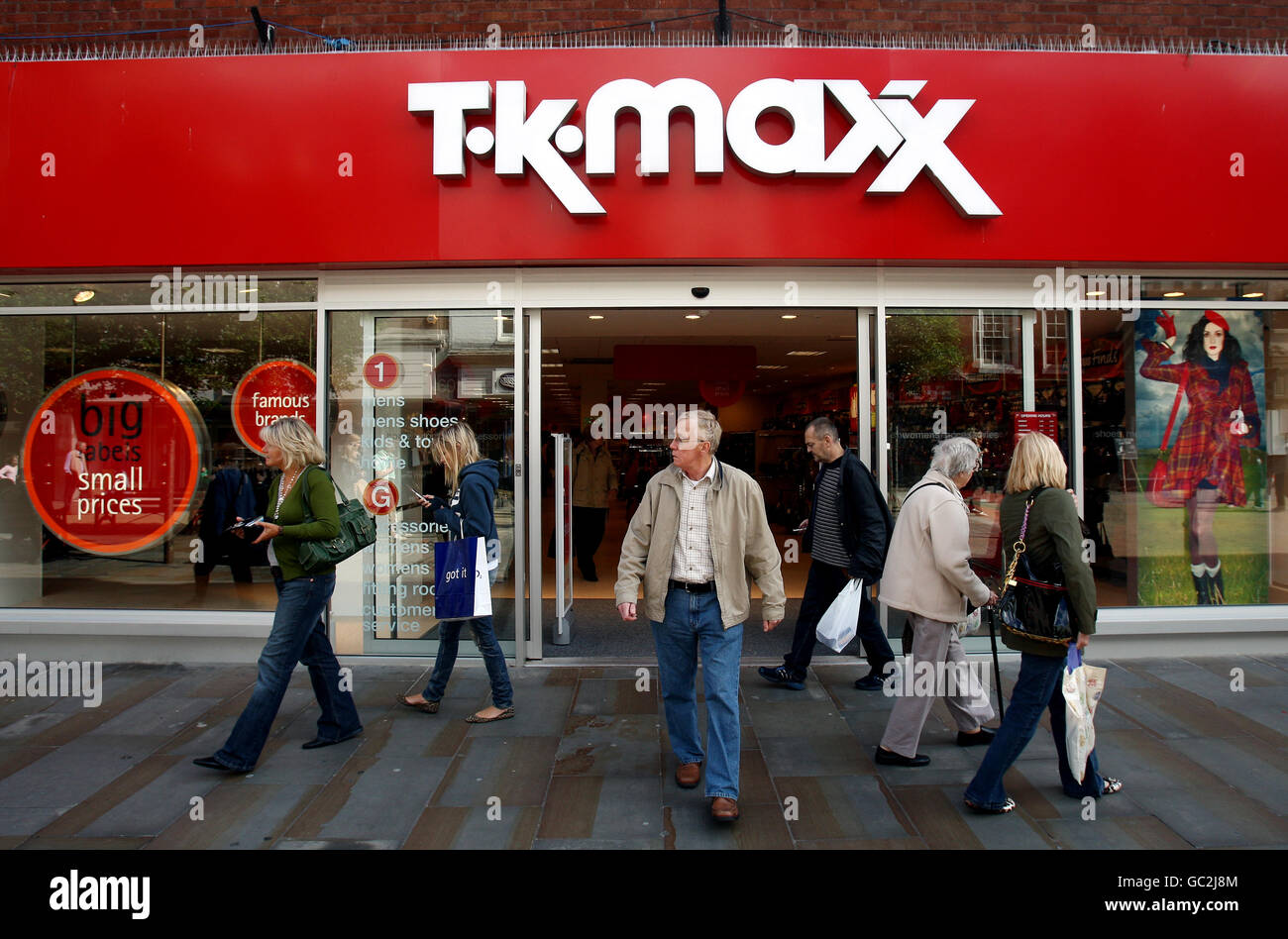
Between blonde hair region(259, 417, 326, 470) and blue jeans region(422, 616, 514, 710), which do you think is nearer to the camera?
blonde hair region(259, 417, 326, 470)

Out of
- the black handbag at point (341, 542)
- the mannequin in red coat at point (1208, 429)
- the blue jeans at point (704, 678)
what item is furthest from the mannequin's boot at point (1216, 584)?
the black handbag at point (341, 542)

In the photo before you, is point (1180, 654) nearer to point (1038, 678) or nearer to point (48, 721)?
point (1038, 678)

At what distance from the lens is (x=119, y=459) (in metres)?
6.84

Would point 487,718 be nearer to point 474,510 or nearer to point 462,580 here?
point 462,580

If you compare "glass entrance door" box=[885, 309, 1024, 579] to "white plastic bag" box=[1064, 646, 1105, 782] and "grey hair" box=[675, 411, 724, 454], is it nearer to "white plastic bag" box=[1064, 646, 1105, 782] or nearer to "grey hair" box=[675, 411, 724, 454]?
"white plastic bag" box=[1064, 646, 1105, 782]

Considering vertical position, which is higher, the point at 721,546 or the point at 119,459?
the point at 119,459

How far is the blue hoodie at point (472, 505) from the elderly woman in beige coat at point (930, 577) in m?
2.42

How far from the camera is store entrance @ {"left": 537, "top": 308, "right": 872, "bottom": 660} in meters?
7.61

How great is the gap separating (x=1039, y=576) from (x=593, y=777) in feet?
8.04

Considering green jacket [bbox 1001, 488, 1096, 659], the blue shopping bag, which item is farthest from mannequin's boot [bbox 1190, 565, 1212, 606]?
the blue shopping bag

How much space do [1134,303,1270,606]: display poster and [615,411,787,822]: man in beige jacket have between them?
4.61m

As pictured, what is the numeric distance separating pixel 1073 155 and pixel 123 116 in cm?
722

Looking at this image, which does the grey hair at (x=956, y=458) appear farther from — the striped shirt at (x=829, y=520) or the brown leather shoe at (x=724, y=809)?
the brown leather shoe at (x=724, y=809)

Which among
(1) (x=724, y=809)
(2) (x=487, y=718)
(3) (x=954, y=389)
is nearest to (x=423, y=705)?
(2) (x=487, y=718)
